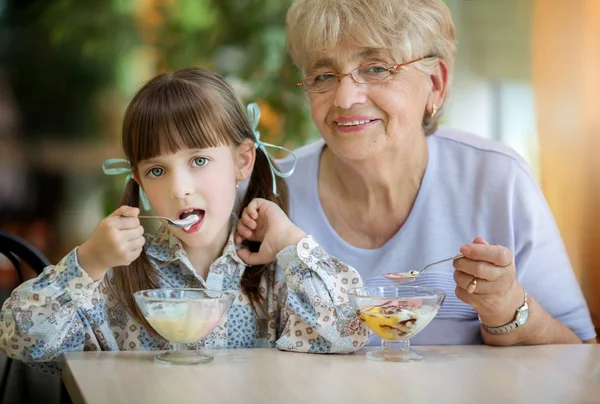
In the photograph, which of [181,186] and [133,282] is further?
[133,282]

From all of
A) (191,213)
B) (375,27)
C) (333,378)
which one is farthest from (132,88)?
(333,378)

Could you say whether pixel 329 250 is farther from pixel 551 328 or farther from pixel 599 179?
pixel 599 179

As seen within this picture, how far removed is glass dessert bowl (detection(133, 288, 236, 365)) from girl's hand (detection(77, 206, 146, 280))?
0.09 m

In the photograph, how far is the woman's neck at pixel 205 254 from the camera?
5.85ft

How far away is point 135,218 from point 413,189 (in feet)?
2.66

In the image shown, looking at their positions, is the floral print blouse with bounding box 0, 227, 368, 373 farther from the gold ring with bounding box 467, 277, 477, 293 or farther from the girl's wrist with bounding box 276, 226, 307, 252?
the gold ring with bounding box 467, 277, 477, 293

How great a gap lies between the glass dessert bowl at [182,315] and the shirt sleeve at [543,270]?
0.83m

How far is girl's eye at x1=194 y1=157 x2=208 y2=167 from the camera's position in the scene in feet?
5.44

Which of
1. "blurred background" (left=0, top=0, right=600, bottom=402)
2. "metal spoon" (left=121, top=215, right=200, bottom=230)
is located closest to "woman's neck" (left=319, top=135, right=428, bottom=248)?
"metal spoon" (left=121, top=215, right=200, bottom=230)

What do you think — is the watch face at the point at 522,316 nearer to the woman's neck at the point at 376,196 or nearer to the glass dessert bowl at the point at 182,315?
the woman's neck at the point at 376,196

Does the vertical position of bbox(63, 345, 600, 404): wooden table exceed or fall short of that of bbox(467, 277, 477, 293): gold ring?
it falls short

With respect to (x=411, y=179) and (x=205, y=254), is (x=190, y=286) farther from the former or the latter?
(x=411, y=179)

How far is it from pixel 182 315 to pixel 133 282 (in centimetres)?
33

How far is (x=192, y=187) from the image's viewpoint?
1.63 meters
